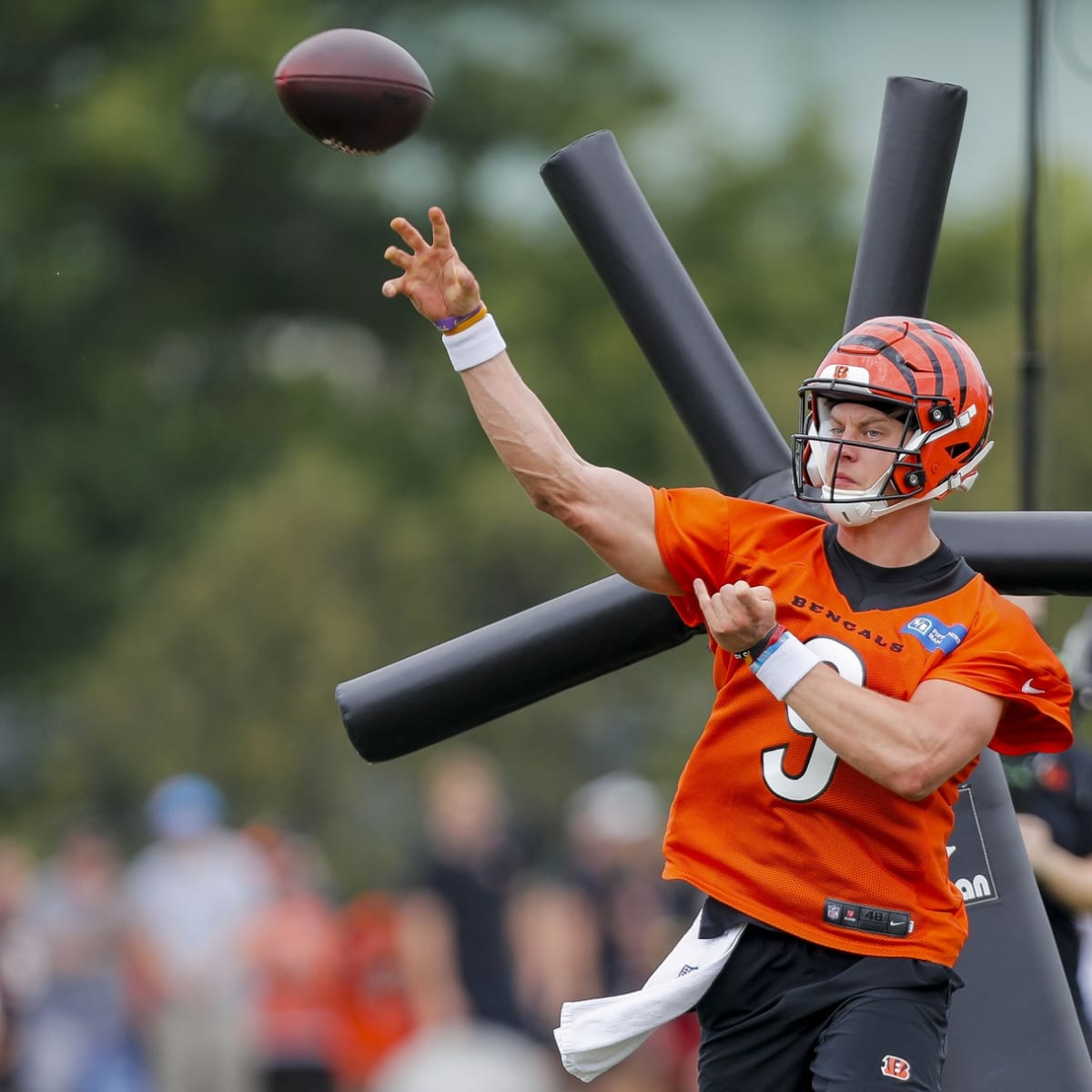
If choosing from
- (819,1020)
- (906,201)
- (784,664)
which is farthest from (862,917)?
(906,201)

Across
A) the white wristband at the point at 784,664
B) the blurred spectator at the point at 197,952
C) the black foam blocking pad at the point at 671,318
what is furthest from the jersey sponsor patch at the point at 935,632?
the blurred spectator at the point at 197,952

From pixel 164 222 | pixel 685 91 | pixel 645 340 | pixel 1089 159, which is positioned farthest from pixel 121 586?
pixel 645 340

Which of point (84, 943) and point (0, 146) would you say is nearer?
point (84, 943)

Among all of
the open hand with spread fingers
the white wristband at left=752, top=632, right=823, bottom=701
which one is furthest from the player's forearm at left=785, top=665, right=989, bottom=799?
the open hand with spread fingers

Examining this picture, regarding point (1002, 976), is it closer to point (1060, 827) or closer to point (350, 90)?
point (1060, 827)

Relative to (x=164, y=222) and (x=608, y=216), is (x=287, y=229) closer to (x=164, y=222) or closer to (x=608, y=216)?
(x=164, y=222)

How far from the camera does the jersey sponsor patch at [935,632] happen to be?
4.37 m

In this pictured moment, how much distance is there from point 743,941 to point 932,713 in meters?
0.67

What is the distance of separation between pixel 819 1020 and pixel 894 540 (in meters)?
1.04

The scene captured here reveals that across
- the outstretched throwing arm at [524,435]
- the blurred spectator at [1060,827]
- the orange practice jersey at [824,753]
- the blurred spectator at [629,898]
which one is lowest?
the blurred spectator at [629,898]

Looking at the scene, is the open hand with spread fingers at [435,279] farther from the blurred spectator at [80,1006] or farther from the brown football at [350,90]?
the blurred spectator at [80,1006]

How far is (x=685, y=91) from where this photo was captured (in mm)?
30906

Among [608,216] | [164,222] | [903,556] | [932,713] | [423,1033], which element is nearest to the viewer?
[932,713]

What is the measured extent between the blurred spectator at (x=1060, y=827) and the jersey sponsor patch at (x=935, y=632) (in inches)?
71.9
